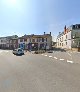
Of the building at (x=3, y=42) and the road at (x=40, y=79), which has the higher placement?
the building at (x=3, y=42)

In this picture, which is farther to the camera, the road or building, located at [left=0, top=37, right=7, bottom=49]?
building, located at [left=0, top=37, right=7, bottom=49]

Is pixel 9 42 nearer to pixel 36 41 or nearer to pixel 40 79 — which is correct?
pixel 36 41

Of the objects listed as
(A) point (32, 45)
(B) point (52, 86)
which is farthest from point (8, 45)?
(B) point (52, 86)

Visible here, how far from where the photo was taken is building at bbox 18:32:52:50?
11462cm

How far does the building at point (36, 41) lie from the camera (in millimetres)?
114625

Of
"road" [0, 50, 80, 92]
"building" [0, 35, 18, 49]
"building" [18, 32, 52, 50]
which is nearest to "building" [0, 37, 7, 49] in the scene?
"building" [0, 35, 18, 49]

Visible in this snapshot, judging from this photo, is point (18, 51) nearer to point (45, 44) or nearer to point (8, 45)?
point (45, 44)

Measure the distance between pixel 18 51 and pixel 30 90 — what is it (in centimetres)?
4786

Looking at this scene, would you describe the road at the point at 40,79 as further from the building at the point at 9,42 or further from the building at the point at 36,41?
the building at the point at 9,42

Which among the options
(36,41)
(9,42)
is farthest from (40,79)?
(9,42)

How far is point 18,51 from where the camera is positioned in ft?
188

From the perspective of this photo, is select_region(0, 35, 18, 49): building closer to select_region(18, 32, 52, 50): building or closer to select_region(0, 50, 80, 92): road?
select_region(18, 32, 52, 50): building

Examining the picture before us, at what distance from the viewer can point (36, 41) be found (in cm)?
11775

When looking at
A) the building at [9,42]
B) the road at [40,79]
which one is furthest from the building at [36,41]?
the road at [40,79]
